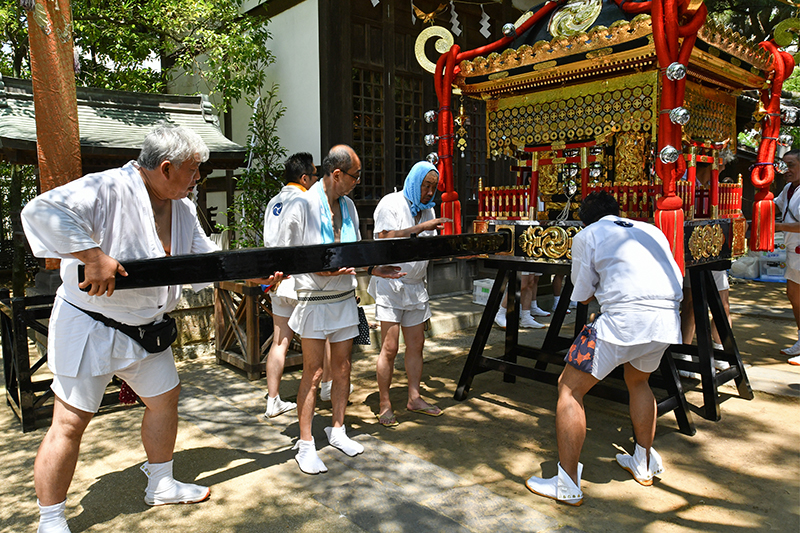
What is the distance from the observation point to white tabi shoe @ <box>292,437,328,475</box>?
10.9ft

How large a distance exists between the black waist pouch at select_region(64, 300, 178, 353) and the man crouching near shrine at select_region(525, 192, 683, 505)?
210cm

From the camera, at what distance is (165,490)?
9.67 ft

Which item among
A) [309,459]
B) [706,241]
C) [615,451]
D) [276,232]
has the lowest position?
[615,451]

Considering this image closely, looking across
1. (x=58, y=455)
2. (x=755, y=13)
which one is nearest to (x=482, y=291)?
(x=58, y=455)

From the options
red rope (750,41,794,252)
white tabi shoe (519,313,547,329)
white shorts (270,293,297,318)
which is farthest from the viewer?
white tabi shoe (519,313,547,329)

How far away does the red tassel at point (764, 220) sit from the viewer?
4.51 meters

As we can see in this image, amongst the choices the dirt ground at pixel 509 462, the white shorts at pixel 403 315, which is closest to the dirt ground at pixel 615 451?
the dirt ground at pixel 509 462

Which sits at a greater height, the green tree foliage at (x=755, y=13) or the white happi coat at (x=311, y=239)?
the green tree foliage at (x=755, y=13)

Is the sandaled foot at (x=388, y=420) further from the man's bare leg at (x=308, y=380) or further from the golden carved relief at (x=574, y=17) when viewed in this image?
the golden carved relief at (x=574, y=17)

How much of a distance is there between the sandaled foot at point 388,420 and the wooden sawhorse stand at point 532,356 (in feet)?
2.51

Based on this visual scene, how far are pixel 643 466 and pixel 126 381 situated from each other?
113 inches

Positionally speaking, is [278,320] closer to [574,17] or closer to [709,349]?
[574,17]

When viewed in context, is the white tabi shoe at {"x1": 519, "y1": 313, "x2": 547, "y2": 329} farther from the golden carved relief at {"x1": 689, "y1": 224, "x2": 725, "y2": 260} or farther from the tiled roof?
the tiled roof

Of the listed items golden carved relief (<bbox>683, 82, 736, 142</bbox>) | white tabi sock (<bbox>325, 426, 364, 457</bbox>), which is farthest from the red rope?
white tabi sock (<bbox>325, 426, 364, 457</bbox>)
